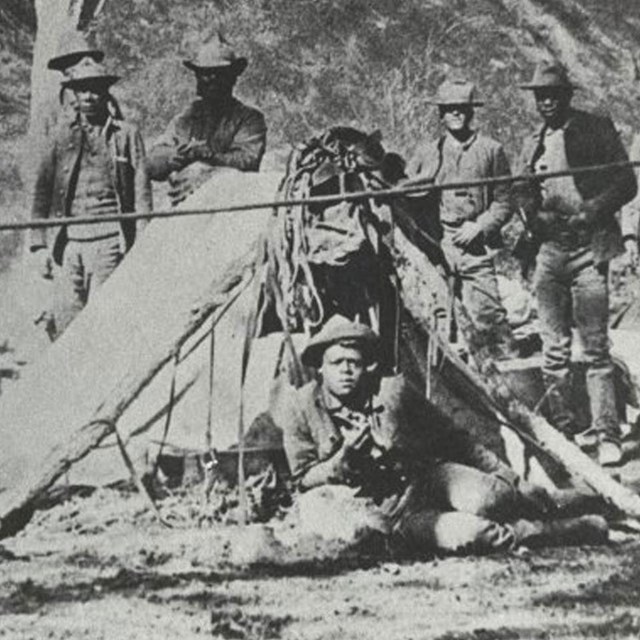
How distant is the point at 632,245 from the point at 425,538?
175 cm

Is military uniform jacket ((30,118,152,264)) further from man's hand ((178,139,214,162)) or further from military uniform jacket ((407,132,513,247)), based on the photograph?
military uniform jacket ((407,132,513,247))

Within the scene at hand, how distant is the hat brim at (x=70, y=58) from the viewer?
22.5 feet

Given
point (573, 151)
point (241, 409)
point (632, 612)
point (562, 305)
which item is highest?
point (573, 151)

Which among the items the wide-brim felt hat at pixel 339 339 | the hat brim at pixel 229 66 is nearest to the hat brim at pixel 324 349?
the wide-brim felt hat at pixel 339 339

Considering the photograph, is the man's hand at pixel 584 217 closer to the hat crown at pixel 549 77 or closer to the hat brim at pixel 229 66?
the hat crown at pixel 549 77

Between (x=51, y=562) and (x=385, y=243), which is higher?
(x=385, y=243)

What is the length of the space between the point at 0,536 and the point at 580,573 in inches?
90.1

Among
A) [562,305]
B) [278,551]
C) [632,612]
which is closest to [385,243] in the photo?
[562,305]

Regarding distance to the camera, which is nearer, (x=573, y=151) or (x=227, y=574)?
(x=227, y=574)

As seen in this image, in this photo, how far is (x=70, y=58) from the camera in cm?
688

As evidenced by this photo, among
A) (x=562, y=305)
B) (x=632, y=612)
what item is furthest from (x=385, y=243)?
(x=632, y=612)

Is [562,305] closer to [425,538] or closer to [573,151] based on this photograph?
[573,151]

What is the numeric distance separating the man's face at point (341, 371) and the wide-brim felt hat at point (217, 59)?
1443 millimetres

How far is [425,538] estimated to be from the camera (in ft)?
20.6
